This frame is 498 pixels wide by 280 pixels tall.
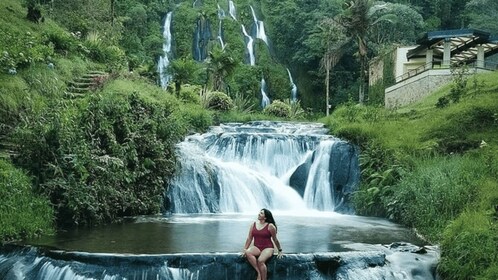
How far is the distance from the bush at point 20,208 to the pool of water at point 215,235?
361 millimetres

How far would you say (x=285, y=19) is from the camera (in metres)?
46.8

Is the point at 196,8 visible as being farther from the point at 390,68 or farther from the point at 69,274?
the point at 69,274

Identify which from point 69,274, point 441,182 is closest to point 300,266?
point 69,274

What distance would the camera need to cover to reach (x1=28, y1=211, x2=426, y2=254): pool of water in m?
10.4

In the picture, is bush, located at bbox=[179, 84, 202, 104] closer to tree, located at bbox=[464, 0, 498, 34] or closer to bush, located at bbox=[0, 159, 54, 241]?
bush, located at bbox=[0, 159, 54, 241]

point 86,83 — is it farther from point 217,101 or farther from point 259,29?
point 259,29

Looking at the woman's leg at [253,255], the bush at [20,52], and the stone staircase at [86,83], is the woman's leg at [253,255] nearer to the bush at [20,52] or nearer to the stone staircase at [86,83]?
the bush at [20,52]

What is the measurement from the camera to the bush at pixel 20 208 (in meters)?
10.9

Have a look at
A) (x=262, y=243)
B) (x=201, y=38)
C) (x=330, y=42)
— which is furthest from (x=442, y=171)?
(x=201, y=38)

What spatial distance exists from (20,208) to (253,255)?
16.9ft

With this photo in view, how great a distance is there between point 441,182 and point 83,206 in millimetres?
7860

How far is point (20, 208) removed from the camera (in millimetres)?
11406

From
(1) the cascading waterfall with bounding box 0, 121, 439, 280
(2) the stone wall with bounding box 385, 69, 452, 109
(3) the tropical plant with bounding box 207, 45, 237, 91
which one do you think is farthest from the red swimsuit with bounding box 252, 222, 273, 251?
(3) the tropical plant with bounding box 207, 45, 237, 91

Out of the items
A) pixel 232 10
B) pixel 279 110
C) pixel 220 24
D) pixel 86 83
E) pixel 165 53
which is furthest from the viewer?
pixel 232 10
